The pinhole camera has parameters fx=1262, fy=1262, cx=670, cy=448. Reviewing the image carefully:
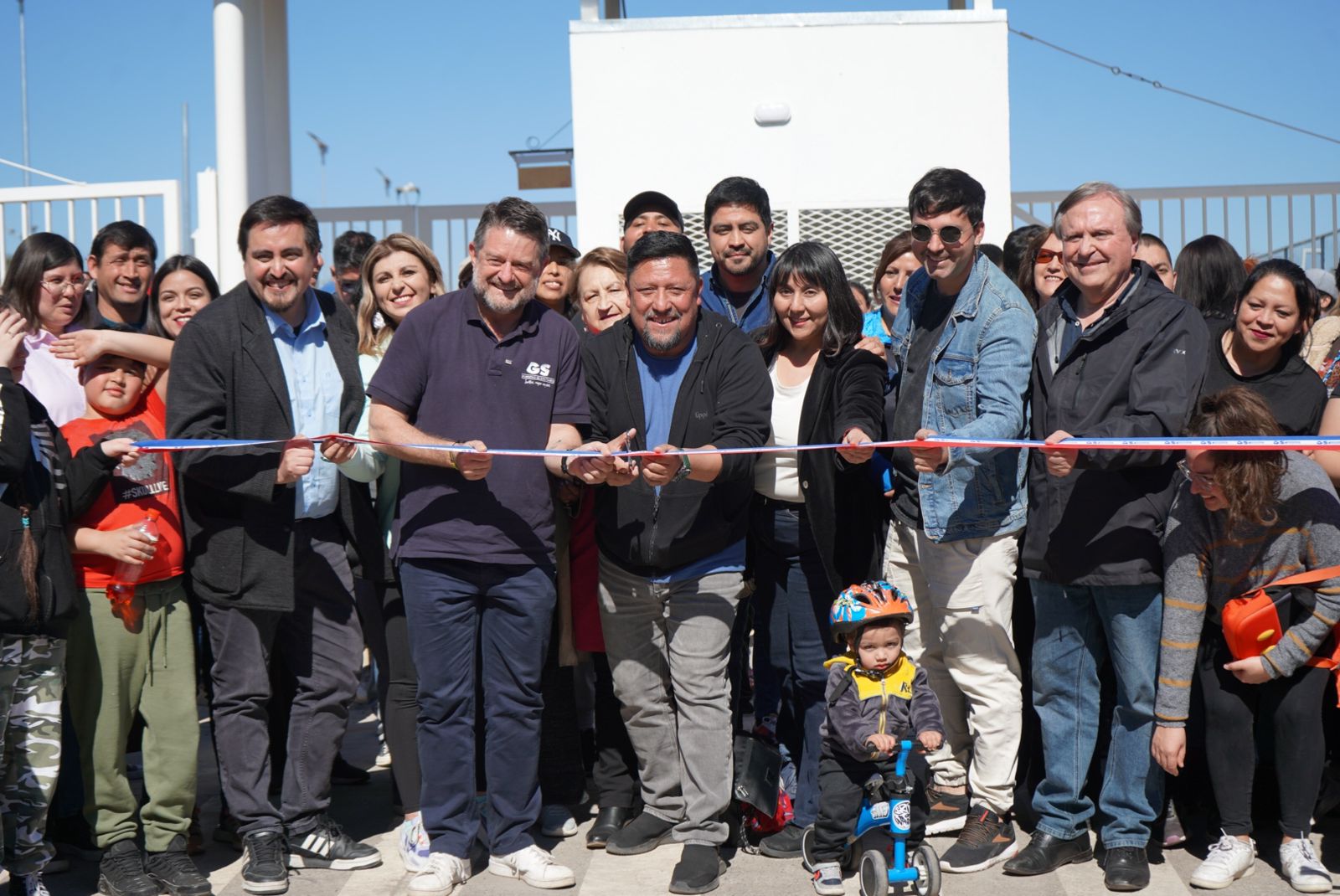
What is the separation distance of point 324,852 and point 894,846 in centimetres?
213

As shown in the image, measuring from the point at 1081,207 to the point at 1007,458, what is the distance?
932mm

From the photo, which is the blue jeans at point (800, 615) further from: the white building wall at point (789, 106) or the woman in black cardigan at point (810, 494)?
the white building wall at point (789, 106)

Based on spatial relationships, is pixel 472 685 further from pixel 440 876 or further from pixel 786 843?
pixel 786 843

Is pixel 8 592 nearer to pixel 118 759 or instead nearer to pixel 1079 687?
pixel 118 759

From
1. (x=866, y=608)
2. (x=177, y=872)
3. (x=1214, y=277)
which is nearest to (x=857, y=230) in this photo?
(x=1214, y=277)

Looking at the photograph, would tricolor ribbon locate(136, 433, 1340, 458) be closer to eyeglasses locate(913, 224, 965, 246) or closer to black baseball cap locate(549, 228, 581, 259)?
eyeglasses locate(913, 224, 965, 246)

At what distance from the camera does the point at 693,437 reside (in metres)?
4.64

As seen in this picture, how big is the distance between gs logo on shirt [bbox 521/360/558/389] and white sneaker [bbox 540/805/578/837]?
5.66ft

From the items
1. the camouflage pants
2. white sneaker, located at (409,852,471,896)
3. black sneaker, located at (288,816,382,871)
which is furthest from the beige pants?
the camouflage pants

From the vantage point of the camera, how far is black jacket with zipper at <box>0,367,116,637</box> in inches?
163

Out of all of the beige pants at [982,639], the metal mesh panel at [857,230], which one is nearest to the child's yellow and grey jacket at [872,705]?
the beige pants at [982,639]

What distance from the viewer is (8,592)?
13.5ft

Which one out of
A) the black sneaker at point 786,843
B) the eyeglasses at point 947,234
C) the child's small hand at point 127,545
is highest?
the eyeglasses at point 947,234

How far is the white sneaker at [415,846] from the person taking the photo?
4621mm
